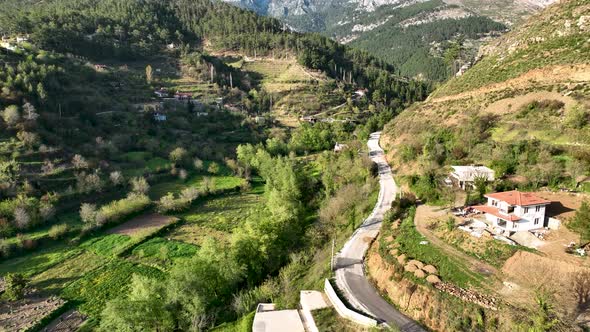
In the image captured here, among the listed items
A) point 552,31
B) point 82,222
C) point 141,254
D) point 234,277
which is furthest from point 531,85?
point 82,222

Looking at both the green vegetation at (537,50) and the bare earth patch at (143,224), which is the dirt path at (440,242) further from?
the green vegetation at (537,50)

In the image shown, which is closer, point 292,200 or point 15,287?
point 15,287

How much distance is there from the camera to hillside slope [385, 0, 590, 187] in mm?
29234

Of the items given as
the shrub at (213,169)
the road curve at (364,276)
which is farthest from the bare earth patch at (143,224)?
the road curve at (364,276)

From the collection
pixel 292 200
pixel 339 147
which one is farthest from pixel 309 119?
pixel 292 200

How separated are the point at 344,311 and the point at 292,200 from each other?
19.7 meters

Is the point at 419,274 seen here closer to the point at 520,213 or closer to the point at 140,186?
the point at 520,213

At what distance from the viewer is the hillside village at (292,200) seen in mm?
19188

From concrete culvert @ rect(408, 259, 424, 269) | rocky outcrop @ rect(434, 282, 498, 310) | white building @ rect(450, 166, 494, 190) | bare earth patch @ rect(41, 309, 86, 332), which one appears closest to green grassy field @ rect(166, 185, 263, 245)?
bare earth patch @ rect(41, 309, 86, 332)

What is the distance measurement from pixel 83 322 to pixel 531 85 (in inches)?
1859

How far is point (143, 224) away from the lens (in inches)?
1617

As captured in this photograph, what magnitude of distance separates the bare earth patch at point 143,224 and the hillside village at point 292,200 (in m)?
0.31

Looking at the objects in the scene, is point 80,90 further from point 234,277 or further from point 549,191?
point 549,191

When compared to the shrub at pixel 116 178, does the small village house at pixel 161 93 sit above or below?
above
